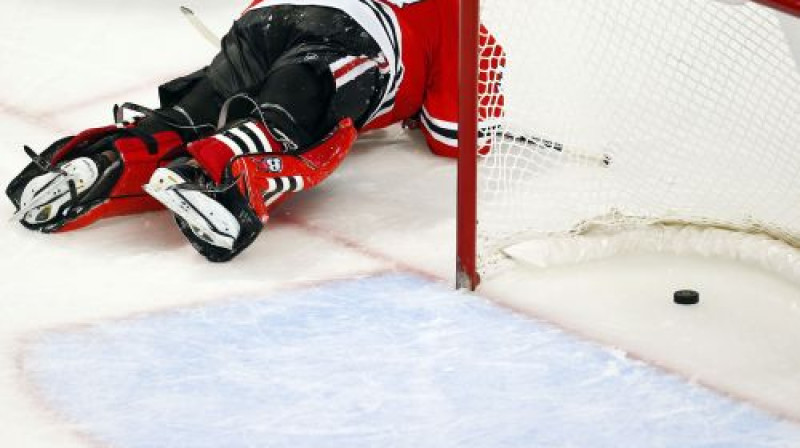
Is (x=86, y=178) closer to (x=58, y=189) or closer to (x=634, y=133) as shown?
(x=58, y=189)

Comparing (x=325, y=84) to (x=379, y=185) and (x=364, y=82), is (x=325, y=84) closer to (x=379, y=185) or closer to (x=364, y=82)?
(x=364, y=82)

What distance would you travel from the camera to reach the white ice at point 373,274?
1.87 meters

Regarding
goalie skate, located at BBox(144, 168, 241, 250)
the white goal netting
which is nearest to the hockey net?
the white goal netting

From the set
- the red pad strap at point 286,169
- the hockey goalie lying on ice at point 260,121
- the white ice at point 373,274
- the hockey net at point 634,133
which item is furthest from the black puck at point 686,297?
the red pad strap at point 286,169

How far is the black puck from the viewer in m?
2.08

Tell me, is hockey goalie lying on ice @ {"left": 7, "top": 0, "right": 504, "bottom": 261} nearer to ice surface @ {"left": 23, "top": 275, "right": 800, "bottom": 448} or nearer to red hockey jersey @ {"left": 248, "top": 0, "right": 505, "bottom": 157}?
red hockey jersey @ {"left": 248, "top": 0, "right": 505, "bottom": 157}

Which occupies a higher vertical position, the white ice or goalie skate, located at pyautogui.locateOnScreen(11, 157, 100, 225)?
goalie skate, located at pyautogui.locateOnScreen(11, 157, 100, 225)

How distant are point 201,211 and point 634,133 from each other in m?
0.74

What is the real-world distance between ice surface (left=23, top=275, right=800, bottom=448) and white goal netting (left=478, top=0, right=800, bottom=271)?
27cm

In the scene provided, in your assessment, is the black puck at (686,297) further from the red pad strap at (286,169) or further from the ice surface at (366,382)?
the red pad strap at (286,169)

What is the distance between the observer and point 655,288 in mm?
2145

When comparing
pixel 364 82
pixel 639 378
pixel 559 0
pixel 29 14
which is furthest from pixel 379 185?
pixel 29 14

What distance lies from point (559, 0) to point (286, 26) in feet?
1.54

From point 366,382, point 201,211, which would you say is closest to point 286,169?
point 201,211
